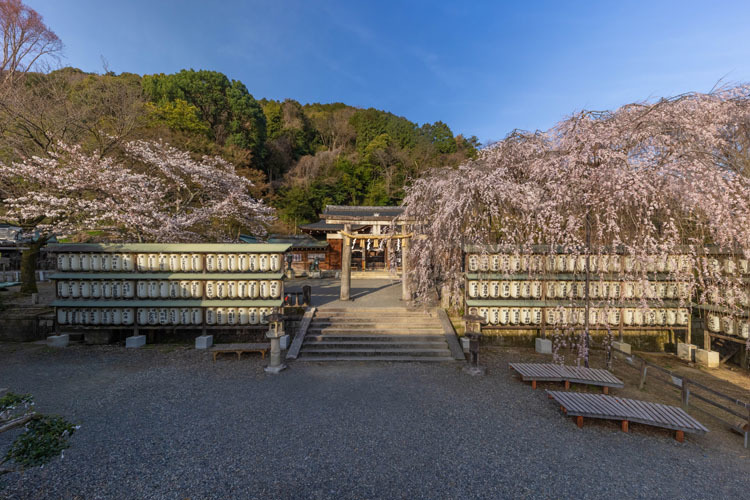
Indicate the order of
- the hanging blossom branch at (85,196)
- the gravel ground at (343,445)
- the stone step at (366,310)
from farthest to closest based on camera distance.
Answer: the hanging blossom branch at (85,196) → the stone step at (366,310) → the gravel ground at (343,445)

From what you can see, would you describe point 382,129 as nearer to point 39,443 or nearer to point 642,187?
point 642,187

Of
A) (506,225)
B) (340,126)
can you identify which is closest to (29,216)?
(506,225)

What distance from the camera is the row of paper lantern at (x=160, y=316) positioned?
10148 millimetres

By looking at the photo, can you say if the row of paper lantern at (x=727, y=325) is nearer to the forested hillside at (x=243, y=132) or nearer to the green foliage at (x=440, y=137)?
the forested hillside at (x=243, y=132)

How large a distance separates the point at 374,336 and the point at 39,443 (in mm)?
7745

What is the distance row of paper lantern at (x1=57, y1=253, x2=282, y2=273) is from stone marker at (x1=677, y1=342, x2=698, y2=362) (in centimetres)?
1316

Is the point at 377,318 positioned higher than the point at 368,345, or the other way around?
the point at 377,318

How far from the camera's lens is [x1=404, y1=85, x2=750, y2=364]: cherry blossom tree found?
21.0 feet

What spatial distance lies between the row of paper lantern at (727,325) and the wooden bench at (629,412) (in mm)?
5526

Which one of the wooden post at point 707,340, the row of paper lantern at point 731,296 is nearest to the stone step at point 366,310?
the row of paper lantern at point 731,296

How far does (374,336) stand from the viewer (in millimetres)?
9867

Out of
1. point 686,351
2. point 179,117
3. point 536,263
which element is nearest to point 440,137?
point 179,117

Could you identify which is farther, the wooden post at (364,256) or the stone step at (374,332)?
the wooden post at (364,256)

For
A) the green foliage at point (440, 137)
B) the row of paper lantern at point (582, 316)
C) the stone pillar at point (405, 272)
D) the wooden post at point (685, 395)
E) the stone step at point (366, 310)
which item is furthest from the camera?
the green foliage at point (440, 137)
